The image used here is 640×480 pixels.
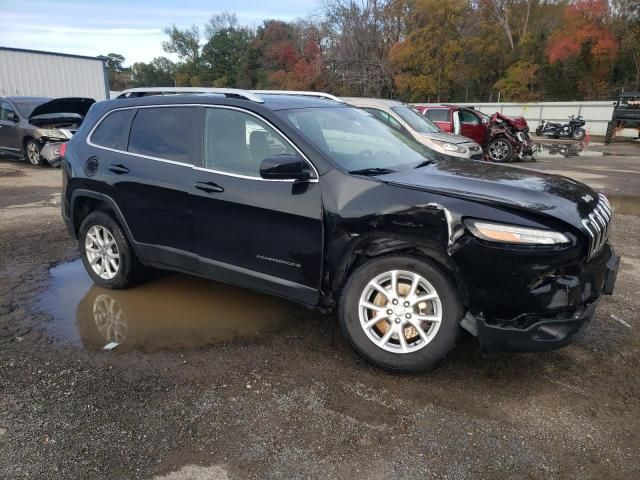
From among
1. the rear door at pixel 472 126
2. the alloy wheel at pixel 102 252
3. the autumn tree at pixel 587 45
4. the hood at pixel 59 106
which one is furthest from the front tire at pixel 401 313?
the autumn tree at pixel 587 45

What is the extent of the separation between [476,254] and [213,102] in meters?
2.31

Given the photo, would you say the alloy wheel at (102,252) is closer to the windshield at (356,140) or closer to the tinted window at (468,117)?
the windshield at (356,140)

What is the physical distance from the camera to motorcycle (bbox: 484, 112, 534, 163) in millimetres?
15586

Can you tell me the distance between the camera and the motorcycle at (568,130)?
1104 inches

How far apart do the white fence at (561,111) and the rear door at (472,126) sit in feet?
62.9

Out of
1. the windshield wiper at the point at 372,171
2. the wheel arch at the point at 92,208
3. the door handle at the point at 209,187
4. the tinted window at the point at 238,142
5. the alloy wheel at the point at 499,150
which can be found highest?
the tinted window at the point at 238,142

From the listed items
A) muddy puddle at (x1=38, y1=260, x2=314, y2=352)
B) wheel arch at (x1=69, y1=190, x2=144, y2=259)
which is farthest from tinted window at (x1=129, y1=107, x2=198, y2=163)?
muddy puddle at (x1=38, y1=260, x2=314, y2=352)

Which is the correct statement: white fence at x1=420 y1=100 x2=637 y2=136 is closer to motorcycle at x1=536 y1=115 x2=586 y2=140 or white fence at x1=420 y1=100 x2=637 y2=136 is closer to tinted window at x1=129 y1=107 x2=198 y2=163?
motorcycle at x1=536 y1=115 x2=586 y2=140

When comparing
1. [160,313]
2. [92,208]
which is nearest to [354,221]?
[160,313]

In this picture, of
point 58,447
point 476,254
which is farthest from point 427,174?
point 58,447

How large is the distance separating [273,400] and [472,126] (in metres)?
14.6

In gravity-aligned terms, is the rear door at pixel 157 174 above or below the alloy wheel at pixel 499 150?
above

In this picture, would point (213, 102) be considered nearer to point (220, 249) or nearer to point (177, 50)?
point (220, 249)

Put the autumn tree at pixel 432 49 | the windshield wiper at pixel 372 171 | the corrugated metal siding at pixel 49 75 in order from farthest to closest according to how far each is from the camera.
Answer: the autumn tree at pixel 432 49 → the corrugated metal siding at pixel 49 75 → the windshield wiper at pixel 372 171
